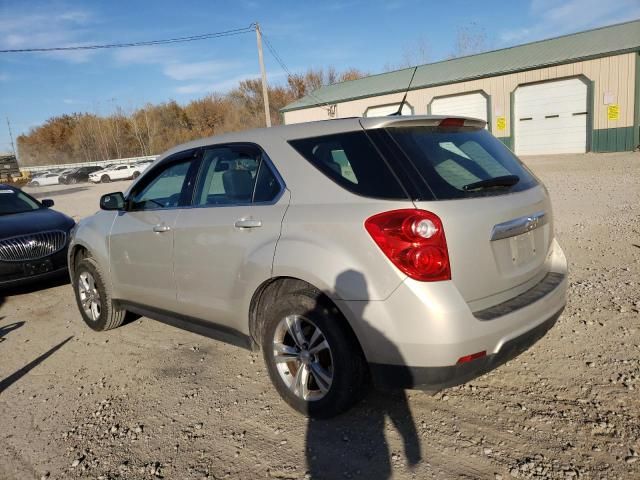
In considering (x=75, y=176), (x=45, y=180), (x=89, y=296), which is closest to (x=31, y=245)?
(x=89, y=296)

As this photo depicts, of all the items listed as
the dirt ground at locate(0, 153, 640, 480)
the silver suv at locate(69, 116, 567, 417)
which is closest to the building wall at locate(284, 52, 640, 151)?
the dirt ground at locate(0, 153, 640, 480)

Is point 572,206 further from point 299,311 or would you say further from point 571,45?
point 571,45

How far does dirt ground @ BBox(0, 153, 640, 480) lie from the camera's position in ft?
8.66

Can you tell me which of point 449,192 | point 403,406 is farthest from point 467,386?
point 449,192

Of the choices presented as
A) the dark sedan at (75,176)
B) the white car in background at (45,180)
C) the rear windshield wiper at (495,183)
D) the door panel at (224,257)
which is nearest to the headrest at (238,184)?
the door panel at (224,257)

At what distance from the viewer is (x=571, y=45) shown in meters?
24.6

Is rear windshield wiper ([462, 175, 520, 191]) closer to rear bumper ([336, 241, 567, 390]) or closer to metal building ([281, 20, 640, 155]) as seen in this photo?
rear bumper ([336, 241, 567, 390])

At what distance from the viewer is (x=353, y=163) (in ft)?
9.41

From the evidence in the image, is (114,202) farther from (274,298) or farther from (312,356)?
(312,356)

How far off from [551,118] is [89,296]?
951 inches

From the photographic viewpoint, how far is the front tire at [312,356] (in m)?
2.81

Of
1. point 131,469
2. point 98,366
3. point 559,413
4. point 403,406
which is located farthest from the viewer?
point 98,366

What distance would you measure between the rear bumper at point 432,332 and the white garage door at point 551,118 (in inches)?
946

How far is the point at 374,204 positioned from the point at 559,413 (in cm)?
168
